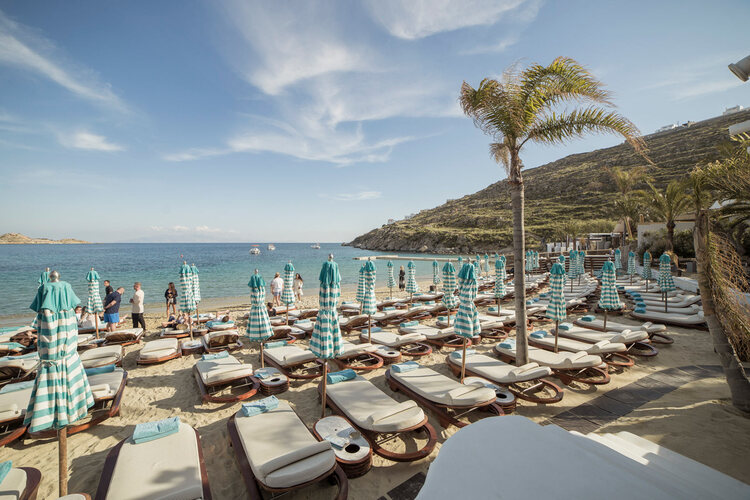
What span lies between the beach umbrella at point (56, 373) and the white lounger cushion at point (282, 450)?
6.29 feet

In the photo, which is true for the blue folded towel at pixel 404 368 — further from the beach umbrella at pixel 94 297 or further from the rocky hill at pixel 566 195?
the rocky hill at pixel 566 195

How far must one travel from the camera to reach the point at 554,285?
26.4 ft

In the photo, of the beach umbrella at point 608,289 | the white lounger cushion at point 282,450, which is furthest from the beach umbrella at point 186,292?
the beach umbrella at point 608,289

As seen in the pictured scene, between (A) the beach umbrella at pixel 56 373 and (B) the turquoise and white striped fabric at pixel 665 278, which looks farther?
(B) the turquoise and white striped fabric at pixel 665 278

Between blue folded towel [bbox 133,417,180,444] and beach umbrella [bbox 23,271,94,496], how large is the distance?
779 mm

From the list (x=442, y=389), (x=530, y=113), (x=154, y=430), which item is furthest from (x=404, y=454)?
(x=530, y=113)

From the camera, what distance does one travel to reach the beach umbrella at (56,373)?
11.0 ft

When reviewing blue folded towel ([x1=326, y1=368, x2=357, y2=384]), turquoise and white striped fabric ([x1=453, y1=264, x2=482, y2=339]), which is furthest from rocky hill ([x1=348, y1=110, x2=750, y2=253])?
blue folded towel ([x1=326, y1=368, x2=357, y2=384])

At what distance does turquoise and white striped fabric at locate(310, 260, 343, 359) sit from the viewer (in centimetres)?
541

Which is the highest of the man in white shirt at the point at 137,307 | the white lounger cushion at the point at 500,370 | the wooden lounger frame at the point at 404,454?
the man in white shirt at the point at 137,307

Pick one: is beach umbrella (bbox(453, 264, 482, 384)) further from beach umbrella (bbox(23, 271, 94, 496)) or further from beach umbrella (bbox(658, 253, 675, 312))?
beach umbrella (bbox(658, 253, 675, 312))

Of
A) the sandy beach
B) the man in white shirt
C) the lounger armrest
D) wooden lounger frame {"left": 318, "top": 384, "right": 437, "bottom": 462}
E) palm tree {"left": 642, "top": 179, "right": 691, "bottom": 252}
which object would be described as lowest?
the sandy beach

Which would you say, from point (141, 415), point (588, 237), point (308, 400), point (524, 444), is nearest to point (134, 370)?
point (141, 415)

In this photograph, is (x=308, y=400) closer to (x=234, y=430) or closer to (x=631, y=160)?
(x=234, y=430)
